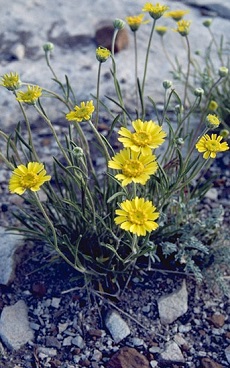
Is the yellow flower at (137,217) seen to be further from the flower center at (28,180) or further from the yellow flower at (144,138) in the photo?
the flower center at (28,180)

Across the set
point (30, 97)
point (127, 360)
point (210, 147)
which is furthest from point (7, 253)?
point (210, 147)

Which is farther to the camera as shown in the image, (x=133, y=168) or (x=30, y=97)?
(x=30, y=97)

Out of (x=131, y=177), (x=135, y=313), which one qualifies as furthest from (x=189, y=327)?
(x=131, y=177)

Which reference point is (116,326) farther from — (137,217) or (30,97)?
(30,97)

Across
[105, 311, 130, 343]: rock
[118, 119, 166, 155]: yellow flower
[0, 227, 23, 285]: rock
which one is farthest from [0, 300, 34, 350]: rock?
[118, 119, 166, 155]: yellow flower

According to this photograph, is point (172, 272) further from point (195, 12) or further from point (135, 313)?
point (195, 12)

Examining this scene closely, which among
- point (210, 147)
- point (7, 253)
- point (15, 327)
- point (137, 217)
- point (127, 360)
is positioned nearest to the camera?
point (137, 217)
